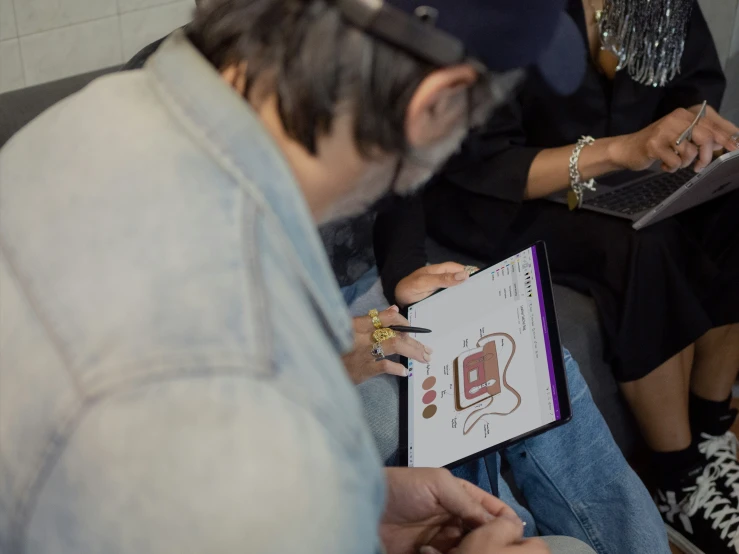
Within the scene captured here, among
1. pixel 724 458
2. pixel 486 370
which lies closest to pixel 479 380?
pixel 486 370

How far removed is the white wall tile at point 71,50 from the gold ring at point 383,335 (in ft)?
2.75

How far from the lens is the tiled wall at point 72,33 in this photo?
1.35 m

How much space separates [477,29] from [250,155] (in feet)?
0.62

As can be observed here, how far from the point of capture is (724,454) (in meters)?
1.37

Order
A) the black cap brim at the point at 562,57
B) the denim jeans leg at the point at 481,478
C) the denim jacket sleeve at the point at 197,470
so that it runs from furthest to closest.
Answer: the denim jeans leg at the point at 481,478, the black cap brim at the point at 562,57, the denim jacket sleeve at the point at 197,470

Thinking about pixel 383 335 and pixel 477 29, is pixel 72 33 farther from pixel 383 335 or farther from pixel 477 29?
pixel 477 29

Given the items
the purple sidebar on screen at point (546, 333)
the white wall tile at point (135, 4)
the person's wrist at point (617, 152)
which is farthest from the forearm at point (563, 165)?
the white wall tile at point (135, 4)

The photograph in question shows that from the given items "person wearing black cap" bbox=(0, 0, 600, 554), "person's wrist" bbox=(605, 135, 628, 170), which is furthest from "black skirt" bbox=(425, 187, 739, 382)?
"person wearing black cap" bbox=(0, 0, 600, 554)

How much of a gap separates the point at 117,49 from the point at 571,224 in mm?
915

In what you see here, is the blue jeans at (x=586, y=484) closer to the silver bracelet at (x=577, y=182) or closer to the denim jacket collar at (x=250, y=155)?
the silver bracelet at (x=577, y=182)

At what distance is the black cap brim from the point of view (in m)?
0.62

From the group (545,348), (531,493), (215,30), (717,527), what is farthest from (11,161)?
(717,527)

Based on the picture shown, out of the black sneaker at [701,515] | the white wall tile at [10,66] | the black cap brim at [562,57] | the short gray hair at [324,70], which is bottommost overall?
the black sneaker at [701,515]

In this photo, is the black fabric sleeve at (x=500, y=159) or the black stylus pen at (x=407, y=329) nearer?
the black stylus pen at (x=407, y=329)
